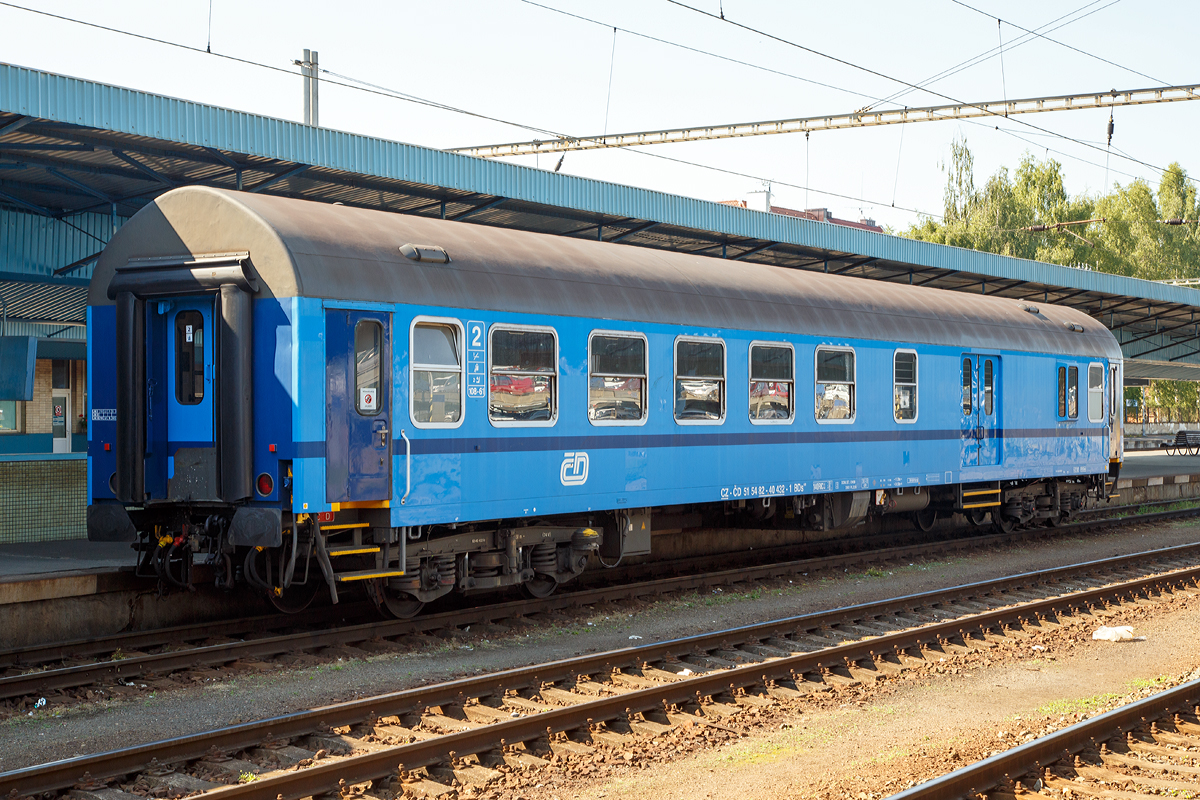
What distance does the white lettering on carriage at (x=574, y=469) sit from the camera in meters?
11.2

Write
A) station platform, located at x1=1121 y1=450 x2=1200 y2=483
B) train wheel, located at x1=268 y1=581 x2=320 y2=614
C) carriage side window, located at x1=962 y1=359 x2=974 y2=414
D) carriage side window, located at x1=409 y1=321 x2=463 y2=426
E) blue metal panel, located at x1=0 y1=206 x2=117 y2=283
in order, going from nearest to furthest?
carriage side window, located at x1=409 y1=321 x2=463 y2=426 < train wheel, located at x1=268 y1=581 x2=320 y2=614 < blue metal panel, located at x1=0 y1=206 x2=117 y2=283 < carriage side window, located at x1=962 y1=359 x2=974 y2=414 < station platform, located at x1=1121 y1=450 x2=1200 y2=483

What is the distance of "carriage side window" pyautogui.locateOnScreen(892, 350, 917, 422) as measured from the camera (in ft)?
51.8

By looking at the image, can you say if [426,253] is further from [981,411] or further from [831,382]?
[981,411]

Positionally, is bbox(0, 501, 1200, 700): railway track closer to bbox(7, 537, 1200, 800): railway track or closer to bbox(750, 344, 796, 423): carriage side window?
bbox(750, 344, 796, 423): carriage side window

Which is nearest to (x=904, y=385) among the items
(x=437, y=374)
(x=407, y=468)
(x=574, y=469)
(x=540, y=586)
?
(x=574, y=469)

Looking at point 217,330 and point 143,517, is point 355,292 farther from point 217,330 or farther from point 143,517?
point 143,517

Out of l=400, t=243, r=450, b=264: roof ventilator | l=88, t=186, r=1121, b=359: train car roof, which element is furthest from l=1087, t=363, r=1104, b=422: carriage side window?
l=400, t=243, r=450, b=264: roof ventilator

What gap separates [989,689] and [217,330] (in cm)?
707

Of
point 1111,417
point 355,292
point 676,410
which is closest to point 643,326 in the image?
point 676,410

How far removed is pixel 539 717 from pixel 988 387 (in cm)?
1246

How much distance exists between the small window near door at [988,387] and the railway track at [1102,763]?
9.87 m

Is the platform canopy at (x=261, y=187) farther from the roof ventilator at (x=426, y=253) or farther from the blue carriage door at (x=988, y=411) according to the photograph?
the blue carriage door at (x=988, y=411)

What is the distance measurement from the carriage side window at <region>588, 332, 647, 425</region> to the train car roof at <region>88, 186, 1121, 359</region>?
0.29 m

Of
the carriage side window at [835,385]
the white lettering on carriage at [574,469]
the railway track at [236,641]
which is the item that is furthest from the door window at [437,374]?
the carriage side window at [835,385]
